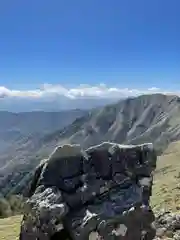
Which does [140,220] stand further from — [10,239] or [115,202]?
[10,239]

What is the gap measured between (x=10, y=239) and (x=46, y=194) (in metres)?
25.7

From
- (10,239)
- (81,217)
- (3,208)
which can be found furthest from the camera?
(3,208)

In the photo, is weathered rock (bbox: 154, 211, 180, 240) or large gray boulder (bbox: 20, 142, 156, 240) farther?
weathered rock (bbox: 154, 211, 180, 240)

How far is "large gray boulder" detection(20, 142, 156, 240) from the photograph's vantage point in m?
29.7

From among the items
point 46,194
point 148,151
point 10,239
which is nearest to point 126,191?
point 148,151

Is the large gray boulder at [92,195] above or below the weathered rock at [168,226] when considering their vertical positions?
above

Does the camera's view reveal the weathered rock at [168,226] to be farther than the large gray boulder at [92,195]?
Yes

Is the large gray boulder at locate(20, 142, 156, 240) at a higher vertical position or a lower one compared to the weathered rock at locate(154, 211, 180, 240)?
higher

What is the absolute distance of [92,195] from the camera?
3084 cm

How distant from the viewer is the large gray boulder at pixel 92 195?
29734 millimetres

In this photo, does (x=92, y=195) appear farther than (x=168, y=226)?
No

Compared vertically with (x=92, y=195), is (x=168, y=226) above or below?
below

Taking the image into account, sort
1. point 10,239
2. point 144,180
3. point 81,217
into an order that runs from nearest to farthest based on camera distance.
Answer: point 81,217, point 144,180, point 10,239

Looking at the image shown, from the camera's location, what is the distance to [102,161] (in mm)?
31781
